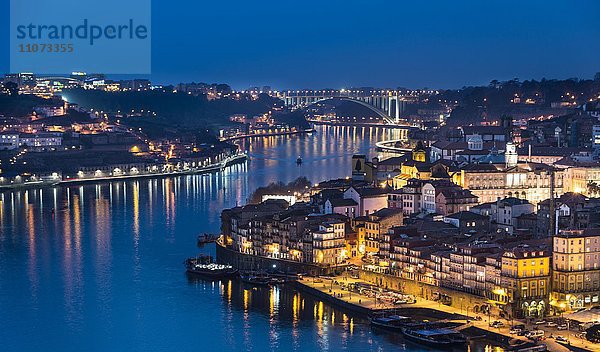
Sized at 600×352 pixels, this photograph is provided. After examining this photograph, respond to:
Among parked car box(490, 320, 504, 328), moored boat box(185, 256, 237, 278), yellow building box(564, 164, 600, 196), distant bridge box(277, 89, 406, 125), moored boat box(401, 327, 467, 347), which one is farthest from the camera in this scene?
distant bridge box(277, 89, 406, 125)

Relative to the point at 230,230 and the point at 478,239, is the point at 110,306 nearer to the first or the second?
the point at 230,230

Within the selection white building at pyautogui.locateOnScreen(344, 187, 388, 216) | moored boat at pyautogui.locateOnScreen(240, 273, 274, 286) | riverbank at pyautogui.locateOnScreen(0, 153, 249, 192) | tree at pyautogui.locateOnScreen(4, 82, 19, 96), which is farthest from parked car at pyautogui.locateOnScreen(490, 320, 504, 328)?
tree at pyautogui.locateOnScreen(4, 82, 19, 96)

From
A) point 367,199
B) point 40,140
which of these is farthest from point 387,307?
point 40,140

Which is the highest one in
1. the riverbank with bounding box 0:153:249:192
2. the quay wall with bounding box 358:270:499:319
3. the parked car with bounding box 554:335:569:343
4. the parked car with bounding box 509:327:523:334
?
the riverbank with bounding box 0:153:249:192

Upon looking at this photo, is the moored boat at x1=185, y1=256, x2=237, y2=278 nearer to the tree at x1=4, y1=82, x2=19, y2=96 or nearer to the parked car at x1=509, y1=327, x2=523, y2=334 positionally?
the parked car at x1=509, y1=327, x2=523, y2=334

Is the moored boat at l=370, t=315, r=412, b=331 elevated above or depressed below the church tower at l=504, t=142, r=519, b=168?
below

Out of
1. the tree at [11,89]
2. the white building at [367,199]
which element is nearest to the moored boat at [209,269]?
the white building at [367,199]

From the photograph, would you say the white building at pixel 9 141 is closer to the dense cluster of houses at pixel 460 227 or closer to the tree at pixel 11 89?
the tree at pixel 11 89

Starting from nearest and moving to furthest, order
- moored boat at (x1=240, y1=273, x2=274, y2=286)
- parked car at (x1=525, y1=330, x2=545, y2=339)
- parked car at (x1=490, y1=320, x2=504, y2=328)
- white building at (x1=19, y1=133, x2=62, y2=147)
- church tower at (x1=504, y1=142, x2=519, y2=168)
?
parked car at (x1=525, y1=330, x2=545, y2=339) < parked car at (x1=490, y1=320, x2=504, y2=328) < moored boat at (x1=240, y1=273, x2=274, y2=286) < church tower at (x1=504, y1=142, x2=519, y2=168) < white building at (x1=19, y1=133, x2=62, y2=147)
